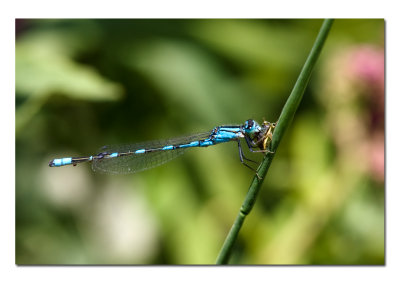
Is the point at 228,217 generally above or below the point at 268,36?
below

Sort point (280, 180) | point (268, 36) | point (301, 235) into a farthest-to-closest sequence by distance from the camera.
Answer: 1. point (268, 36)
2. point (280, 180)
3. point (301, 235)

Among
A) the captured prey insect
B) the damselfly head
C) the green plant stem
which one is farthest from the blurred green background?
the green plant stem

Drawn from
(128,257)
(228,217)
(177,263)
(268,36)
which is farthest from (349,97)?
(128,257)

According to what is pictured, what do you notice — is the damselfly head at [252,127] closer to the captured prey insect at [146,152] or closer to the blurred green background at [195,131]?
the captured prey insect at [146,152]

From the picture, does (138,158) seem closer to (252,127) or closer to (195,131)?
(195,131)

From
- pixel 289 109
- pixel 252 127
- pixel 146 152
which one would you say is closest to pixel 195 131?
pixel 146 152

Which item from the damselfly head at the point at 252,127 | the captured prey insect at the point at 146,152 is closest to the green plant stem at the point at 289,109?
the damselfly head at the point at 252,127
